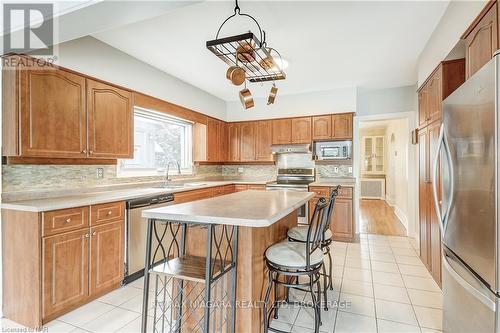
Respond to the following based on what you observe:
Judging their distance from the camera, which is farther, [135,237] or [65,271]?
[135,237]

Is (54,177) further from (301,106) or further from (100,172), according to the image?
(301,106)

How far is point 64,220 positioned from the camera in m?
2.13

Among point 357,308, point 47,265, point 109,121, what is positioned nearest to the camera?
point 47,265

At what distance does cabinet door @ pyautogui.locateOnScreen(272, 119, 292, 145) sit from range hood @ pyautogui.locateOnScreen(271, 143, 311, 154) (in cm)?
9

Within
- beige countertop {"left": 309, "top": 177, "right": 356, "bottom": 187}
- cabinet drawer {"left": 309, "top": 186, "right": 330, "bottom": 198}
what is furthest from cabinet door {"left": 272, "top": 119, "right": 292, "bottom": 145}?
cabinet drawer {"left": 309, "top": 186, "right": 330, "bottom": 198}

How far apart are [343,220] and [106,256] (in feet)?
10.9

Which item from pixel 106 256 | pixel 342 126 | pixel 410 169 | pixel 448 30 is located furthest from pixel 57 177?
pixel 410 169

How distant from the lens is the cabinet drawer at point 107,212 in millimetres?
2373

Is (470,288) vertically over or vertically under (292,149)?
under

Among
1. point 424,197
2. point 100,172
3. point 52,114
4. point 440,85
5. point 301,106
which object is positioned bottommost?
point 424,197

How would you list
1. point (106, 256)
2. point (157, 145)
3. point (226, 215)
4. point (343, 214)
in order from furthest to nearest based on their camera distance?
point (343, 214) → point (157, 145) → point (106, 256) → point (226, 215)

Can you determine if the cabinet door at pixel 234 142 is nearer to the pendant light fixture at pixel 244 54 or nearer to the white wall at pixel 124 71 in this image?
the white wall at pixel 124 71

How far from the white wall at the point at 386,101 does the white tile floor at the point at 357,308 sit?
8.66 feet

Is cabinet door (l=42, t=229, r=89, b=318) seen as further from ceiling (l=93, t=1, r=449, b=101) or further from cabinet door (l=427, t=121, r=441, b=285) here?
cabinet door (l=427, t=121, r=441, b=285)
